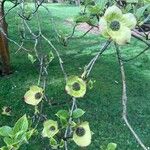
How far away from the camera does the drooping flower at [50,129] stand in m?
1.09

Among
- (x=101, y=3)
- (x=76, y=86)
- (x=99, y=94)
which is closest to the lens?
(x=76, y=86)

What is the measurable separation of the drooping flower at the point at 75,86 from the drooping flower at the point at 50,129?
0.11m

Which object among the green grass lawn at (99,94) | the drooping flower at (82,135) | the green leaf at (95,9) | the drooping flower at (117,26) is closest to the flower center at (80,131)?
the drooping flower at (82,135)

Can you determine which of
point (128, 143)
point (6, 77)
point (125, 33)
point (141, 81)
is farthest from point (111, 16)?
point (141, 81)

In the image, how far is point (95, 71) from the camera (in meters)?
8.63

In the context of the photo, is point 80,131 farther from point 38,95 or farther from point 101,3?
point 101,3

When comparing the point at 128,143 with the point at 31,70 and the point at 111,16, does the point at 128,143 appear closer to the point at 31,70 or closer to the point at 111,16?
the point at 31,70

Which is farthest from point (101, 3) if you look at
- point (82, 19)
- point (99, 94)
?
point (99, 94)

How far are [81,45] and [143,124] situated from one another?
203 inches

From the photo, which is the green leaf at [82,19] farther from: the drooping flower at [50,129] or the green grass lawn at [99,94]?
the green grass lawn at [99,94]

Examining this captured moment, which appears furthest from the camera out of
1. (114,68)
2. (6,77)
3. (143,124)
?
(114,68)

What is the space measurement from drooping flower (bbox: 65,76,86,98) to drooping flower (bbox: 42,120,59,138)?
110mm

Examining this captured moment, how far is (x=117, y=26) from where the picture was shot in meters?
0.95

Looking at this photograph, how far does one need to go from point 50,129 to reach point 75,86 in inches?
5.5
